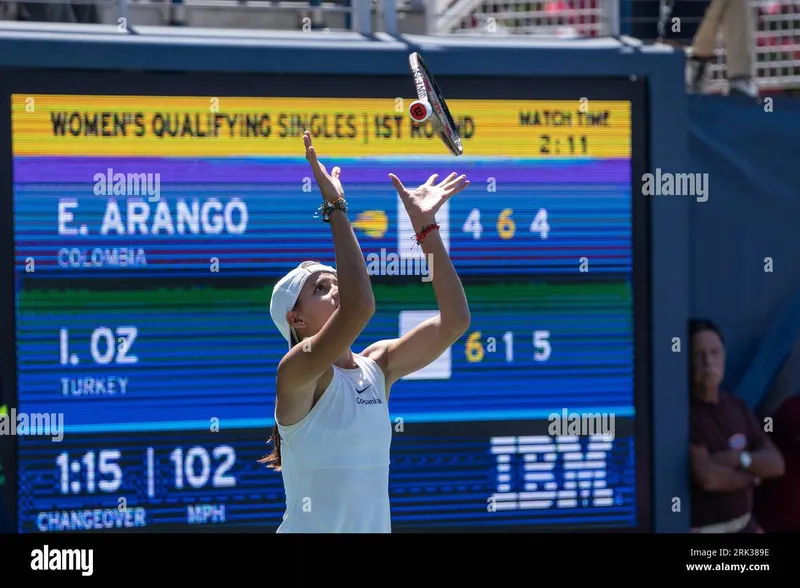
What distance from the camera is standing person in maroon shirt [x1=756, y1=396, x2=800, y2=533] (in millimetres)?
6117

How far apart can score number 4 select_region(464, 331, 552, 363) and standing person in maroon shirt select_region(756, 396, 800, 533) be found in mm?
1241

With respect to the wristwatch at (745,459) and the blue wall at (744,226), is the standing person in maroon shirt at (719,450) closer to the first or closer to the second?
the wristwatch at (745,459)

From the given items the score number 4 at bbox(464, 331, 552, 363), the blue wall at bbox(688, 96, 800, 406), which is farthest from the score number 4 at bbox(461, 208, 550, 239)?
the blue wall at bbox(688, 96, 800, 406)

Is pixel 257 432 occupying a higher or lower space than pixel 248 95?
lower

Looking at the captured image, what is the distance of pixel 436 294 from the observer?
13.4 feet

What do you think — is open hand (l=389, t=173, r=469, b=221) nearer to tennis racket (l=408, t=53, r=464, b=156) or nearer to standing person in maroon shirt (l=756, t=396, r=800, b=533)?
tennis racket (l=408, t=53, r=464, b=156)

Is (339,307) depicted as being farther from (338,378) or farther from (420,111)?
(420,111)

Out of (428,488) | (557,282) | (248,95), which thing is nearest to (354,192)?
(248,95)

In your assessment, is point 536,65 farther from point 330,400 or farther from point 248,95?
point 330,400

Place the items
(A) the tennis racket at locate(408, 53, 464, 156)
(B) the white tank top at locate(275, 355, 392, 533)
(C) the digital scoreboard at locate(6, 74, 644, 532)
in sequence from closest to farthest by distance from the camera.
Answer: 1. (B) the white tank top at locate(275, 355, 392, 533)
2. (A) the tennis racket at locate(408, 53, 464, 156)
3. (C) the digital scoreboard at locate(6, 74, 644, 532)

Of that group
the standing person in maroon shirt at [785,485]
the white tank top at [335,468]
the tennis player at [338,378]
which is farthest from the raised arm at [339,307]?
the standing person in maroon shirt at [785,485]

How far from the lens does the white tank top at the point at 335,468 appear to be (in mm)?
3814

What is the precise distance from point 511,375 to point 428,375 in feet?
1.29

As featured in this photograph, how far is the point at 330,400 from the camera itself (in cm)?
386
